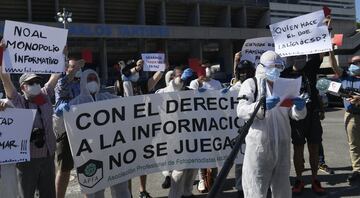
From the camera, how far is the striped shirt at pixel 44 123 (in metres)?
5.20

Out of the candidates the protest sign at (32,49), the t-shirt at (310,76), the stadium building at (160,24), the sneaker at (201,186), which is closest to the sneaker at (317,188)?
the t-shirt at (310,76)

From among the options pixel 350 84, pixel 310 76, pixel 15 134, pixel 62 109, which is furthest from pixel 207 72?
pixel 15 134

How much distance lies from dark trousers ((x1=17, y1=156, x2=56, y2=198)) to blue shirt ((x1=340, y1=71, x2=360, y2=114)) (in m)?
4.45

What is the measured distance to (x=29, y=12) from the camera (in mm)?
42531

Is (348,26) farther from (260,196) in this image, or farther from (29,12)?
(260,196)

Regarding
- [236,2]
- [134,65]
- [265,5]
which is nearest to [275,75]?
[134,65]

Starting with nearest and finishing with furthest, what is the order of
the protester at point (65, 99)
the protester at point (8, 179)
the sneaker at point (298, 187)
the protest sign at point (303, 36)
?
the protester at point (8, 179), the protester at point (65, 99), the protest sign at point (303, 36), the sneaker at point (298, 187)

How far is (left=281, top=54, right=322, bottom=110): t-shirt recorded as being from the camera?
704 centimetres

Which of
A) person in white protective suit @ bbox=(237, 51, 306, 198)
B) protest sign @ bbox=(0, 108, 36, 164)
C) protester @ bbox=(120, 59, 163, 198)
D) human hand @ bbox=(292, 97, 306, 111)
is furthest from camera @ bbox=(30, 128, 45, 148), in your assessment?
human hand @ bbox=(292, 97, 306, 111)

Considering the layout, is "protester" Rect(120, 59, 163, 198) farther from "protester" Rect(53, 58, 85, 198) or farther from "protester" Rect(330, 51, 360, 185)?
"protester" Rect(330, 51, 360, 185)

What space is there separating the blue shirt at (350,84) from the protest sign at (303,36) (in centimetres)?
113

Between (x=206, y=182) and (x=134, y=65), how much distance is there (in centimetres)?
204

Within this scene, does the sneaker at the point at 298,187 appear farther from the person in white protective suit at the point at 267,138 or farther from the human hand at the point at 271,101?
the human hand at the point at 271,101

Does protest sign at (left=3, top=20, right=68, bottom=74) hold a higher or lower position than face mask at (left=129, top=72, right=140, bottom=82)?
higher
